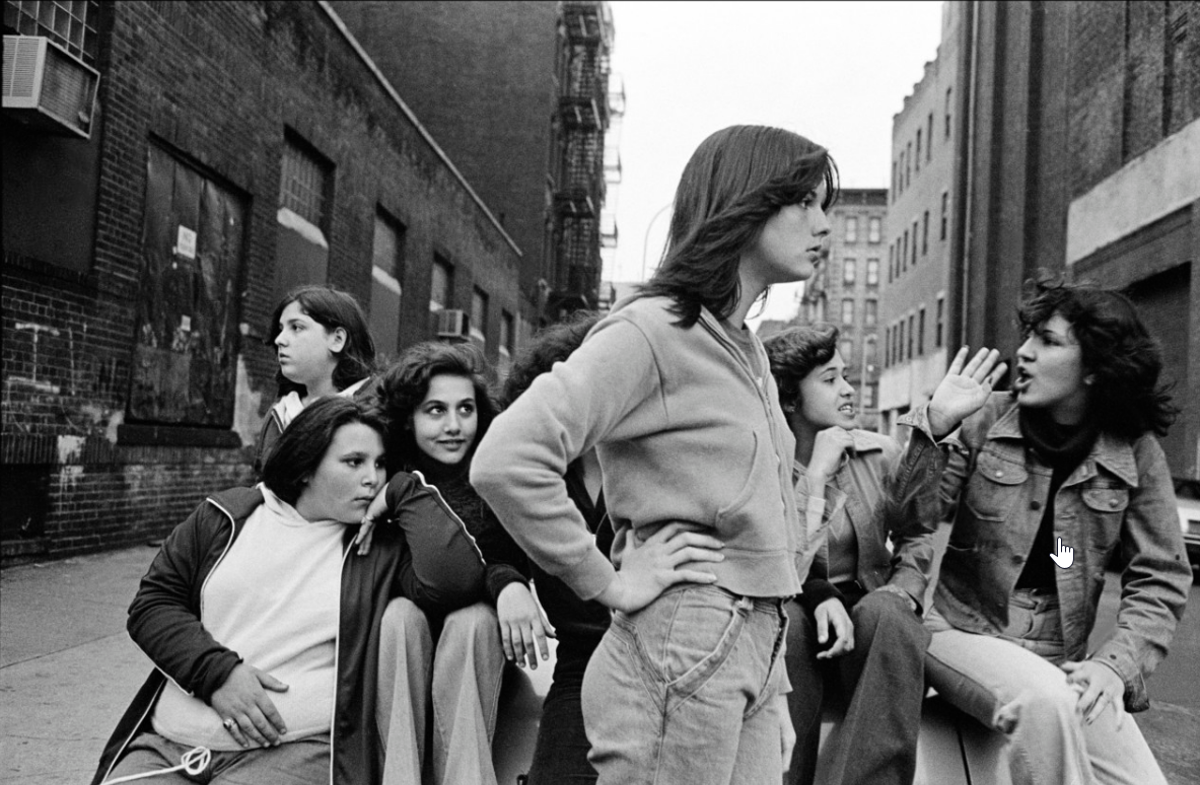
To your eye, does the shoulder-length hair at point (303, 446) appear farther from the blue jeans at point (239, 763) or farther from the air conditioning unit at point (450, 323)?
the air conditioning unit at point (450, 323)

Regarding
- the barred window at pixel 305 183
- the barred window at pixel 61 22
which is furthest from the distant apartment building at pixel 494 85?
the barred window at pixel 61 22

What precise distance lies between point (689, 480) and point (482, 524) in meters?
1.31

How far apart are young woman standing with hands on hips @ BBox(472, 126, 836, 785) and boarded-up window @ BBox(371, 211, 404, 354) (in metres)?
15.9

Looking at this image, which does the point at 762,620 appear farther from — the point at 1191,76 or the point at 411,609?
the point at 1191,76

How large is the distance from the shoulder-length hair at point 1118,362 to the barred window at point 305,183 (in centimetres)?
1152

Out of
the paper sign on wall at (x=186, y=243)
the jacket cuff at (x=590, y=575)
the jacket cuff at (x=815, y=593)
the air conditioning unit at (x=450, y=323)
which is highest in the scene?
the air conditioning unit at (x=450, y=323)

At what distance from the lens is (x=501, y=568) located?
2.91 meters

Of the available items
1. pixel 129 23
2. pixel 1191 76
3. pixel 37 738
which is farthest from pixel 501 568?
pixel 129 23

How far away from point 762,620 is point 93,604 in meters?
5.84

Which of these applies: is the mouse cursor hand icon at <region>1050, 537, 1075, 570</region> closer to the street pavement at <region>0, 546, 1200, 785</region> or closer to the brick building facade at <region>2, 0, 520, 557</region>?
the street pavement at <region>0, 546, 1200, 785</region>

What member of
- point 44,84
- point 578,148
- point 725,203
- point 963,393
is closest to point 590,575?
point 725,203

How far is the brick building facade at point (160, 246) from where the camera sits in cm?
781

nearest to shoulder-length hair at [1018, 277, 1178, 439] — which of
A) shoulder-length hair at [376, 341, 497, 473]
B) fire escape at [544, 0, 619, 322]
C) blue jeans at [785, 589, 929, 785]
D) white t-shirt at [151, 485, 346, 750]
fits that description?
blue jeans at [785, 589, 929, 785]

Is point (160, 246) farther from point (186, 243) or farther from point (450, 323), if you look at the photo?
point (450, 323)
